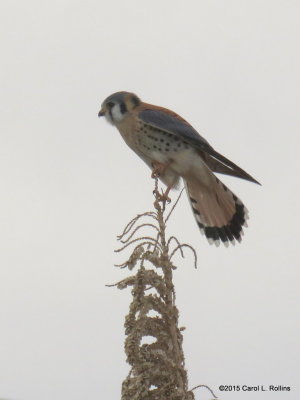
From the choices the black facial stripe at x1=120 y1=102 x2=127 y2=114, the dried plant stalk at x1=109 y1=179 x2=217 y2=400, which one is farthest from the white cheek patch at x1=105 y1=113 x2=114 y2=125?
the dried plant stalk at x1=109 y1=179 x2=217 y2=400

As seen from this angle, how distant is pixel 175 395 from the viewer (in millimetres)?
3574

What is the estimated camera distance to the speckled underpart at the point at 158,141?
24.8 ft

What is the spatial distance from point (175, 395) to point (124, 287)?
1.91 feet

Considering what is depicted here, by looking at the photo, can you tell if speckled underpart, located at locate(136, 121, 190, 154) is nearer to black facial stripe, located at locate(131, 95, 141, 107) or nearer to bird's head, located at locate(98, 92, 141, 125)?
bird's head, located at locate(98, 92, 141, 125)

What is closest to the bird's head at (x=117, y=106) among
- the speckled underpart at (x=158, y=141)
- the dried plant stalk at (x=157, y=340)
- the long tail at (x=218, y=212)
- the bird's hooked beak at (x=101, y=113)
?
the bird's hooked beak at (x=101, y=113)

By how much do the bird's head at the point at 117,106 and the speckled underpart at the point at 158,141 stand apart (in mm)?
422

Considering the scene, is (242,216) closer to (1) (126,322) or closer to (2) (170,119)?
(2) (170,119)

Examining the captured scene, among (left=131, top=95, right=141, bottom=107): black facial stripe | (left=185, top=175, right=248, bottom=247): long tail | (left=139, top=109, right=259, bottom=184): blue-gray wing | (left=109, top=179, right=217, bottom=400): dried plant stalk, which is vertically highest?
(left=131, top=95, right=141, bottom=107): black facial stripe

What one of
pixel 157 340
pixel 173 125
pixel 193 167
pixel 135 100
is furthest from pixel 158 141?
pixel 157 340

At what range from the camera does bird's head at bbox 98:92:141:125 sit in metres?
8.12

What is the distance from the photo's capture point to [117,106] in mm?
8164

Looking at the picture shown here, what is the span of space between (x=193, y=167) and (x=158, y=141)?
460mm

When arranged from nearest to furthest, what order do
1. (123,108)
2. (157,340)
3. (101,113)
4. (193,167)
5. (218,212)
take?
(157,340) → (193,167) → (218,212) → (123,108) → (101,113)

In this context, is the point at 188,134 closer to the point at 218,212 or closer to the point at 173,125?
the point at 173,125
